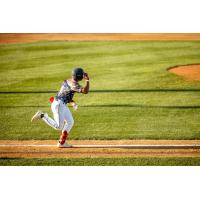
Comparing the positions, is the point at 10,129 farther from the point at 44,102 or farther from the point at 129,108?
the point at 129,108

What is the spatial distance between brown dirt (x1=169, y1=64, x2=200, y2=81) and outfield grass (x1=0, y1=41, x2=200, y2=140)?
0.35 meters

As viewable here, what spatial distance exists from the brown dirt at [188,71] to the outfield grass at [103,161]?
5.74 m

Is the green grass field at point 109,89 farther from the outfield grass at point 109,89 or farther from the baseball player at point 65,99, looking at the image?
the baseball player at point 65,99

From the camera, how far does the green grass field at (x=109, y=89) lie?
8.33 metres

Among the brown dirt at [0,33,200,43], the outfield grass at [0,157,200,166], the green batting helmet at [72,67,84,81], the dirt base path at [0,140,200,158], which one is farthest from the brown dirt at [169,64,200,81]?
the green batting helmet at [72,67,84,81]

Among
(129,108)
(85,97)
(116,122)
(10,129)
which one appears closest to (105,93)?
(85,97)

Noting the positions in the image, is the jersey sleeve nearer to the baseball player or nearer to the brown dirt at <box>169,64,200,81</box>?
the baseball player

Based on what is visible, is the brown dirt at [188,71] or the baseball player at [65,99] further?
the brown dirt at [188,71]

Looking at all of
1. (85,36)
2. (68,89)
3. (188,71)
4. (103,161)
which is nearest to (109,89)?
(188,71)

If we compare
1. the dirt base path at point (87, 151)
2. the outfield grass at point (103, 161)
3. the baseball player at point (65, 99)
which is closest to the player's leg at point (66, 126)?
the baseball player at point (65, 99)

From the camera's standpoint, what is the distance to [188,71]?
12.9 metres

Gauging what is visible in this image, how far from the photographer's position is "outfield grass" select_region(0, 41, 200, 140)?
27.3 feet

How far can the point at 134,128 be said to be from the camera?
27.3 feet

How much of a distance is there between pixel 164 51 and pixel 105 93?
517 centimetres
